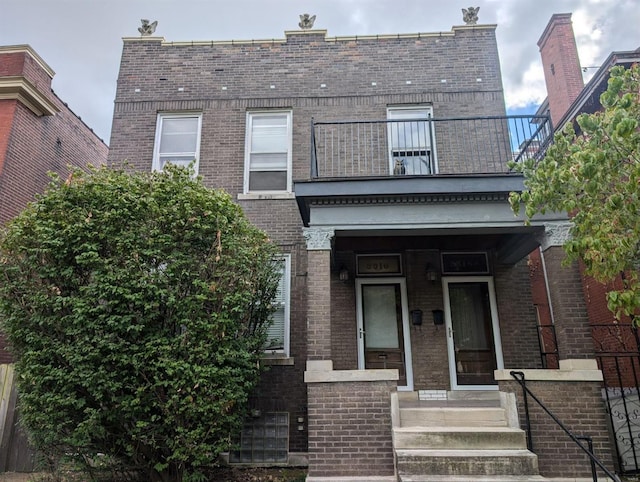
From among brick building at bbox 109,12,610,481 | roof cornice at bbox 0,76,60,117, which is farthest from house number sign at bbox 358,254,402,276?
roof cornice at bbox 0,76,60,117

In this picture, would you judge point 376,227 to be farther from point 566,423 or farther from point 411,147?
point 566,423

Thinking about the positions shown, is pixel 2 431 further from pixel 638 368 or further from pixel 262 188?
pixel 638 368

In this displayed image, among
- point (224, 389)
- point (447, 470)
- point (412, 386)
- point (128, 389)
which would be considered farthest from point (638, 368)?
point (128, 389)

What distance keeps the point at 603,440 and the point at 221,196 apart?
238 inches

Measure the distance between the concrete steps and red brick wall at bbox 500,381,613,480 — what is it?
0.32 meters

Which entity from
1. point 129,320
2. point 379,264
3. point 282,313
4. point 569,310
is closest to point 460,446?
point 569,310

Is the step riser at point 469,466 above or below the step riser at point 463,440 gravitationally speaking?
below

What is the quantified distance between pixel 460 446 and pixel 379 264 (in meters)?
3.66

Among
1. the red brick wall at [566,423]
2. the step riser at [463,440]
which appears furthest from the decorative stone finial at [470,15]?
the step riser at [463,440]

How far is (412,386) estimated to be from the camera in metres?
7.68

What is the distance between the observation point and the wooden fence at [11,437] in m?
7.17

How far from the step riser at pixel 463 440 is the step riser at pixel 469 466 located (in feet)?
1.00

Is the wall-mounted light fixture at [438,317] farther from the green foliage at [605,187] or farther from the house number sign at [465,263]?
the green foliage at [605,187]

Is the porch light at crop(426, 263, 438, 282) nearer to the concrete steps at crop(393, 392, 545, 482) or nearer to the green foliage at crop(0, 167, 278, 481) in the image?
the concrete steps at crop(393, 392, 545, 482)
